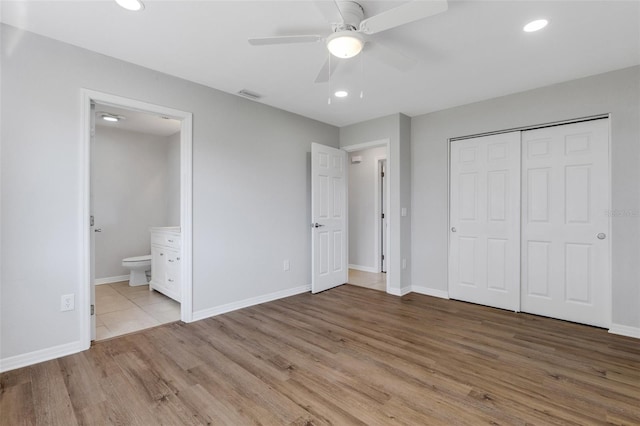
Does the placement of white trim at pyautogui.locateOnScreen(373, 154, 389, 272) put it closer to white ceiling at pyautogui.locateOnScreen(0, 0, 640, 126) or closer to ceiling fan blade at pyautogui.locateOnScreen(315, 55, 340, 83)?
white ceiling at pyautogui.locateOnScreen(0, 0, 640, 126)

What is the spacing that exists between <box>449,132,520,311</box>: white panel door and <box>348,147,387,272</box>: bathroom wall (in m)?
1.82

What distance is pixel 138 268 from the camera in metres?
4.45

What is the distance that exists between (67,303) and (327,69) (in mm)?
2739

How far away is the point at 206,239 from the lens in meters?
3.20

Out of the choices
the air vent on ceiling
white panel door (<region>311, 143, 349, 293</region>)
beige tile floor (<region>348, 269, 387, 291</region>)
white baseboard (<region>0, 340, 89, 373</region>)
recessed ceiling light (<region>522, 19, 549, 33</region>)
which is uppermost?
the air vent on ceiling

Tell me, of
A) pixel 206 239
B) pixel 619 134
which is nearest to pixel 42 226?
pixel 206 239

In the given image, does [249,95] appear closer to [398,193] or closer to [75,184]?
[75,184]

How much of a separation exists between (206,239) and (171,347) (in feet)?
3.55

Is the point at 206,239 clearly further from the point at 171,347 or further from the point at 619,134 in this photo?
the point at 619,134

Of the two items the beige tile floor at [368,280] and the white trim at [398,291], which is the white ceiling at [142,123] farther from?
the white trim at [398,291]

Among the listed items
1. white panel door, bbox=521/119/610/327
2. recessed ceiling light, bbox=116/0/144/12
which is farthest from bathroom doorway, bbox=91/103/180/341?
white panel door, bbox=521/119/610/327

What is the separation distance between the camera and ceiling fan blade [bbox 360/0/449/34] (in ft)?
5.07

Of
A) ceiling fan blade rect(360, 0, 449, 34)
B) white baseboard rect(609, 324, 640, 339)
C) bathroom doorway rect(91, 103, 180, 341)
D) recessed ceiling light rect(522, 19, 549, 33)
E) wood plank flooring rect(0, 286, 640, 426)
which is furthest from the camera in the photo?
bathroom doorway rect(91, 103, 180, 341)

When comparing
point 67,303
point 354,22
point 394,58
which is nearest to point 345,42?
point 354,22
